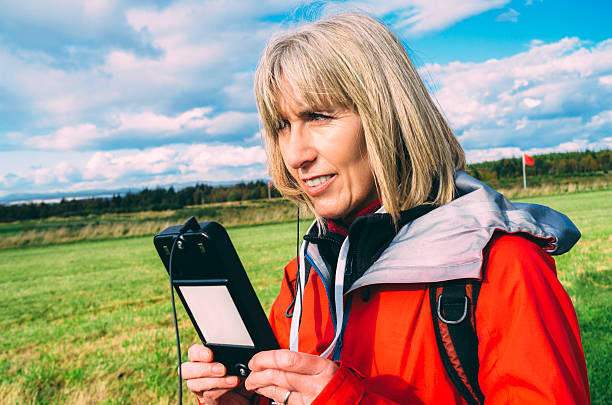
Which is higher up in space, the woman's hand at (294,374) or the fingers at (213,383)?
the woman's hand at (294,374)

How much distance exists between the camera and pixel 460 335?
1.18 meters

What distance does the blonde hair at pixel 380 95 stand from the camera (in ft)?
4.95

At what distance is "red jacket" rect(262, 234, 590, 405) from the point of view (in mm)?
1068

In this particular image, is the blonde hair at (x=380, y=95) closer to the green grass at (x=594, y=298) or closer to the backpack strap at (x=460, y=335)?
the backpack strap at (x=460, y=335)

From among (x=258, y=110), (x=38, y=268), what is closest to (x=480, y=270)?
(x=258, y=110)

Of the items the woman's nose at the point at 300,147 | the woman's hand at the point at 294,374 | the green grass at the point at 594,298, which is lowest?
the green grass at the point at 594,298

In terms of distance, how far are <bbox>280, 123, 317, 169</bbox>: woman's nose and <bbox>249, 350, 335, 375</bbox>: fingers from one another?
712 mm

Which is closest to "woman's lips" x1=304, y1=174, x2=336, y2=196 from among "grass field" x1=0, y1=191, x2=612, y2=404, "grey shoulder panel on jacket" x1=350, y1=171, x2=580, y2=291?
"grey shoulder panel on jacket" x1=350, y1=171, x2=580, y2=291

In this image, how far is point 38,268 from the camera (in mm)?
15672

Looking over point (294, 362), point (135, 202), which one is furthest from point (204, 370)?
point (135, 202)

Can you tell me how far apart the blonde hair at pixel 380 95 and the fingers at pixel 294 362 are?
56cm

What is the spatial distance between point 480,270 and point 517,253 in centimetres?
11

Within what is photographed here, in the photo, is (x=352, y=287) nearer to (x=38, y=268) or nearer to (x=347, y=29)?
(x=347, y=29)

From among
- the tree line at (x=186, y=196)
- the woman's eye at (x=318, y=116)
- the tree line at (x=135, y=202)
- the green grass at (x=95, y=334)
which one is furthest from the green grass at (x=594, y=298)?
the tree line at (x=135, y=202)
